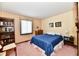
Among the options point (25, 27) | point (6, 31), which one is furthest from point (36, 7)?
point (6, 31)

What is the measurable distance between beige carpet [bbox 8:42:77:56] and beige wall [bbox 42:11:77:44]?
182mm

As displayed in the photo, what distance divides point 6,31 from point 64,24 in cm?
110

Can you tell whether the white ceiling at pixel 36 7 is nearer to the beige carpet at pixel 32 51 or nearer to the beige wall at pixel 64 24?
the beige wall at pixel 64 24

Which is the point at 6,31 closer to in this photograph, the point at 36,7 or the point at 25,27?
the point at 25,27

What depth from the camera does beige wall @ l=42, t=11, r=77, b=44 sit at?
4.39 ft

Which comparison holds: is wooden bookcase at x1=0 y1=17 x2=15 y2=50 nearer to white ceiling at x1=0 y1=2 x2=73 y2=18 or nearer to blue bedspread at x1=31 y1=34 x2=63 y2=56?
white ceiling at x1=0 y1=2 x2=73 y2=18

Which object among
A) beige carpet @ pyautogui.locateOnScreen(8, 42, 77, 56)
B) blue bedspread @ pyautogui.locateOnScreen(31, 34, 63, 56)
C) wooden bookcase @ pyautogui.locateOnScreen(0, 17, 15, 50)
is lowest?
beige carpet @ pyautogui.locateOnScreen(8, 42, 77, 56)

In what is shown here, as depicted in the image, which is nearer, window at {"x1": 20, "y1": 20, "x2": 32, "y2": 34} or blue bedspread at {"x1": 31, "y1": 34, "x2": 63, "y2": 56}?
blue bedspread at {"x1": 31, "y1": 34, "x2": 63, "y2": 56}

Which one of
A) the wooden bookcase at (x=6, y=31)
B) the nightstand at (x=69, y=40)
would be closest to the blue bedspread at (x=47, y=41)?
the nightstand at (x=69, y=40)

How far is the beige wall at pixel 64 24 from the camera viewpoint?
134cm

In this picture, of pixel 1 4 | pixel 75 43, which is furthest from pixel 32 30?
pixel 75 43

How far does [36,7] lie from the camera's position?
135cm

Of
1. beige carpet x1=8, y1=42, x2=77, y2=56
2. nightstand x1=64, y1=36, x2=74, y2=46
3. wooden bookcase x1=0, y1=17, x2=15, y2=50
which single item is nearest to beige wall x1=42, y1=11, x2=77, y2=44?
nightstand x1=64, y1=36, x2=74, y2=46

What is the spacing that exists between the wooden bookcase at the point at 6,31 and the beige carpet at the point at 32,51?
195 mm
